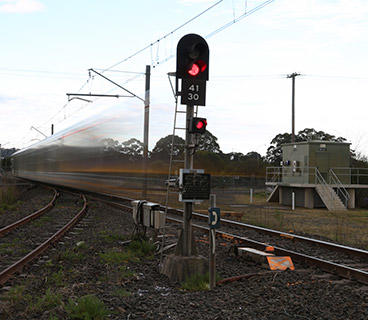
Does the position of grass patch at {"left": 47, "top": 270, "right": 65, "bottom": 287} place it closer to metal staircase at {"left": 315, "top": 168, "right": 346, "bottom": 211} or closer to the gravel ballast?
the gravel ballast

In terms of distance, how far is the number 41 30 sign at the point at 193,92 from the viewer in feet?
22.7

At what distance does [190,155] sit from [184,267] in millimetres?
1728

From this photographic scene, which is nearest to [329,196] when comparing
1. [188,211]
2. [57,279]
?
[188,211]

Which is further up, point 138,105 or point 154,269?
point 138,105

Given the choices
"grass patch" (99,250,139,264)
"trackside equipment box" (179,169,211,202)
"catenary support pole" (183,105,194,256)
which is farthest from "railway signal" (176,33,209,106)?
"grass patch" (99,250,139,264)

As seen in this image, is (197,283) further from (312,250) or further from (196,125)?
(312,250)

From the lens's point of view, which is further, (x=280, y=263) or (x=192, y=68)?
(x=280, y=263)

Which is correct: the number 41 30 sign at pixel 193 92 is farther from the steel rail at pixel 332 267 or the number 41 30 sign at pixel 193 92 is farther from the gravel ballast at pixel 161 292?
the steel rail at pixel 332 267

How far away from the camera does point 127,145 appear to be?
1655 centimetres

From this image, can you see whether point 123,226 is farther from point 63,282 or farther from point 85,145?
point 85,145

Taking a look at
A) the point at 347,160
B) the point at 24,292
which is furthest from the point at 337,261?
the point at 347,160

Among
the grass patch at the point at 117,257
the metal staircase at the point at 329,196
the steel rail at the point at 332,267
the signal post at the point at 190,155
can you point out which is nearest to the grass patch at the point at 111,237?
the grass patch at the point at 117,257

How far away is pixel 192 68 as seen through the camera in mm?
6918

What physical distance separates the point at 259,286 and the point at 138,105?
11.9 meters
